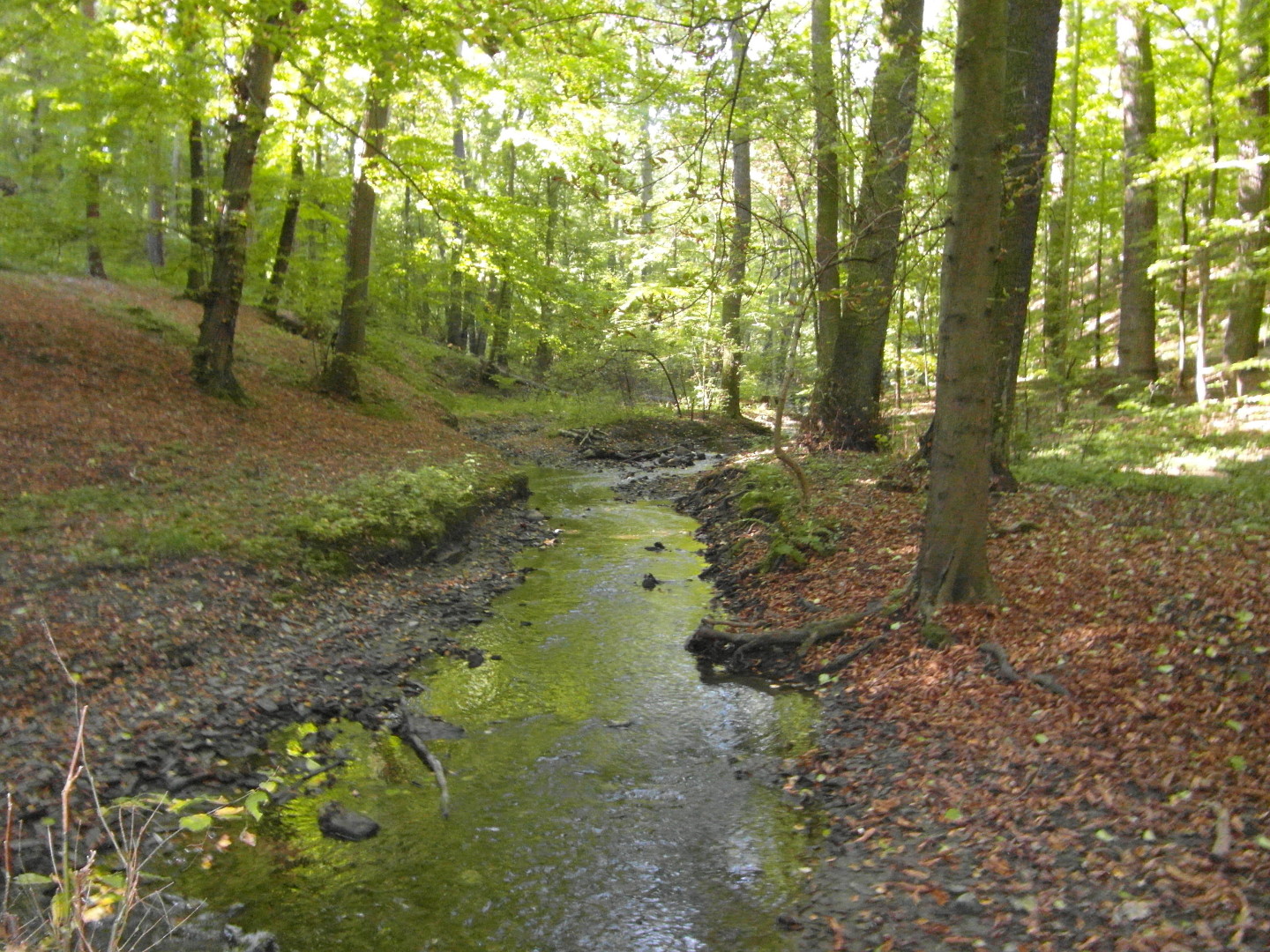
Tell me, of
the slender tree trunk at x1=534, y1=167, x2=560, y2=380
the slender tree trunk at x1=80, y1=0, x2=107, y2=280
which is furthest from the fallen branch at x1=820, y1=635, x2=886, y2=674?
the slender tree trunk at x1=534, y1=167, x2=560, y2=380

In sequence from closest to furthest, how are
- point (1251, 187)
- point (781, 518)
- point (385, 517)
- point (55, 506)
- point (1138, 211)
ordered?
point (55, 506) < point (385, 517) < point (781, 518) < point (1251, 187) < point (1138, 211)

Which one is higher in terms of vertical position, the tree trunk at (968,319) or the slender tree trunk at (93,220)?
the slender tree trunk at (93,220)

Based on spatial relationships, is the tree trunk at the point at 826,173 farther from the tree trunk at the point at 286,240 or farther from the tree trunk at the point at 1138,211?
the tree trunk at the point at 286,240

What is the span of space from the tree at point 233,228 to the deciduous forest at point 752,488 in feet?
0.26

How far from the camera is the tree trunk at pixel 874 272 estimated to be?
970 cm

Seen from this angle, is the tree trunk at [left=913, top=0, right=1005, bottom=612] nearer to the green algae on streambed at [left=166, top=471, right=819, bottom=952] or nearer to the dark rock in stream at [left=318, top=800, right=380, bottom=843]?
the green algae on streambed at [left=166, top=471, right=819, bottom=952]

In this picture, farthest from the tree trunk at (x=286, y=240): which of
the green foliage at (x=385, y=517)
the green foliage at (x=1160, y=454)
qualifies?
the green foliage at (x=1160, y=454)

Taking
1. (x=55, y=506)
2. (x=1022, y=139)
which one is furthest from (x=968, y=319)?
(x=55, y=506)

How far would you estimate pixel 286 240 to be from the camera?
18875 millimetres

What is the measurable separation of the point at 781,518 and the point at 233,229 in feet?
30.4

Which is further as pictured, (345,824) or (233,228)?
(233,228)

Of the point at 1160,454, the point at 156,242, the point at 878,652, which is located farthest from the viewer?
the point at 156,242

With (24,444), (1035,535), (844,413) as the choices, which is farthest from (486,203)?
(1035,535)

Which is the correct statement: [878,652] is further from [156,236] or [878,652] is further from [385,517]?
[156,236]
